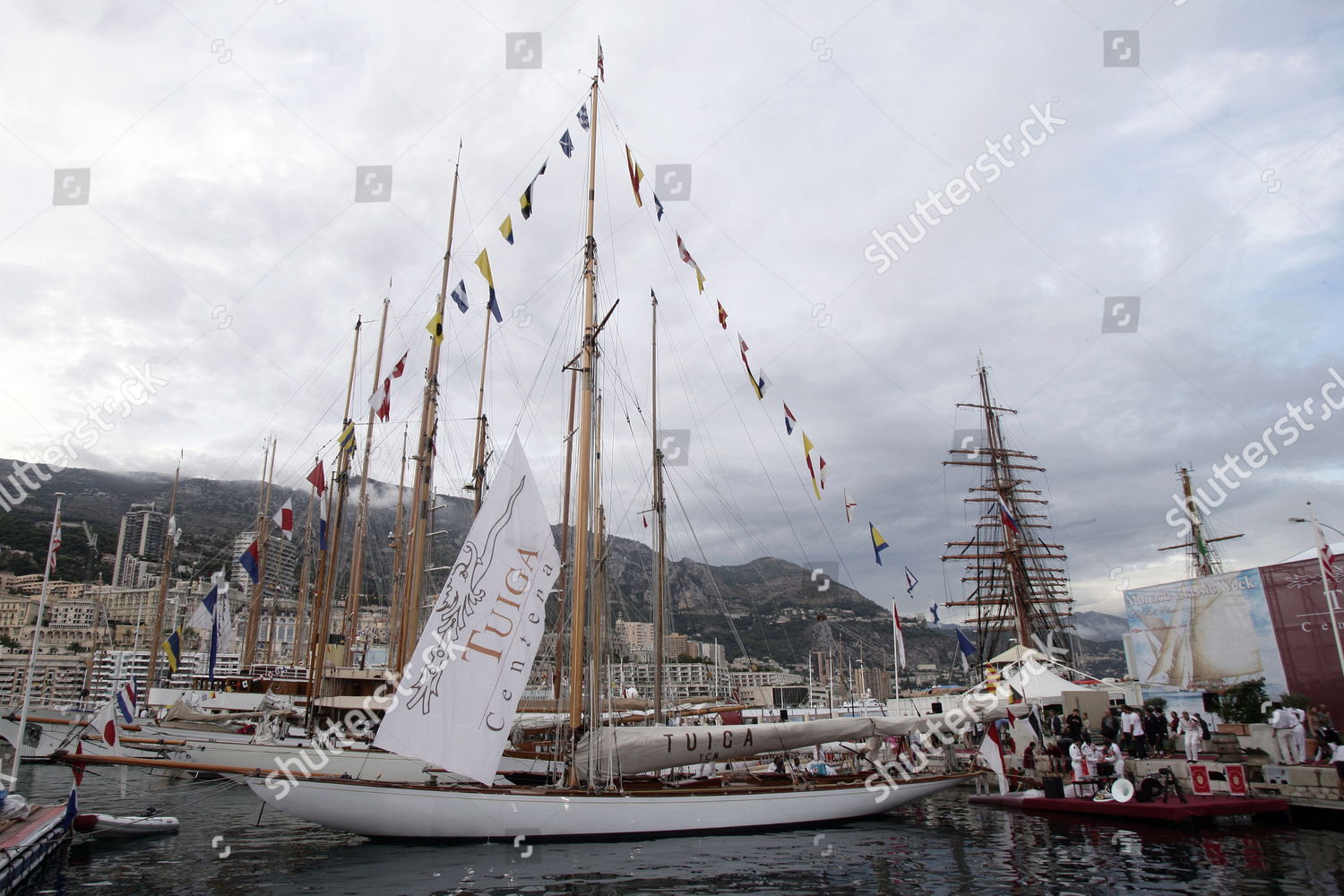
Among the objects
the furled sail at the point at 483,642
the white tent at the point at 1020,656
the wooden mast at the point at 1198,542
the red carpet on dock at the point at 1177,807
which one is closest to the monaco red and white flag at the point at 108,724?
the furled sail at the point at 483,642

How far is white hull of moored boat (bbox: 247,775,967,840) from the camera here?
52.1ft

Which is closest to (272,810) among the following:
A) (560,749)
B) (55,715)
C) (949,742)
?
(560,749)

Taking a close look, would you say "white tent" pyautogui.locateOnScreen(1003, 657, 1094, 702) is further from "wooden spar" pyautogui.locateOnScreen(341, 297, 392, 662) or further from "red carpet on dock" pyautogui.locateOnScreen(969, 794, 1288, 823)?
"wooden spar" pyautogui.locateOnScreen(341, 297, 392, 662)

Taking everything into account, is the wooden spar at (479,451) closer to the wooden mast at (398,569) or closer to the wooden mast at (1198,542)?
the wooden mast at (398,569)

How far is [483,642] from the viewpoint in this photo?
1541 cm

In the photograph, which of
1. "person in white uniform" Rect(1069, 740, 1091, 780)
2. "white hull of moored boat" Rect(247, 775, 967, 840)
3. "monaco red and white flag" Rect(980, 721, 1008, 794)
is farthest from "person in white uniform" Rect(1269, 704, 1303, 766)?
"white hull of moored boat" Rect(247, 775, 967, 840)

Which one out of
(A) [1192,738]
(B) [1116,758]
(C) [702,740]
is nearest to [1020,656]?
(A) [1192,738]

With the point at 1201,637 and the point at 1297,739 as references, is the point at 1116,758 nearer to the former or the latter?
the point at 1297,739

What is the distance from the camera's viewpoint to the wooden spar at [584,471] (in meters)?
17.0

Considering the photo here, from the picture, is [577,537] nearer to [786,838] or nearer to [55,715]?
[786,838]

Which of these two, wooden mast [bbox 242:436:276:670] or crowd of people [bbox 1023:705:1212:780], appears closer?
crowd of people [bbox 1023:705:1212:780]

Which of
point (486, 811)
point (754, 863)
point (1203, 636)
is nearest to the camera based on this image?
point (754, 863)

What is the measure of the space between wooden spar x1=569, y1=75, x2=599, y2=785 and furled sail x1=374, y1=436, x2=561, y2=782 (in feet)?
3.10

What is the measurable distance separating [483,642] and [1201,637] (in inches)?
1181
